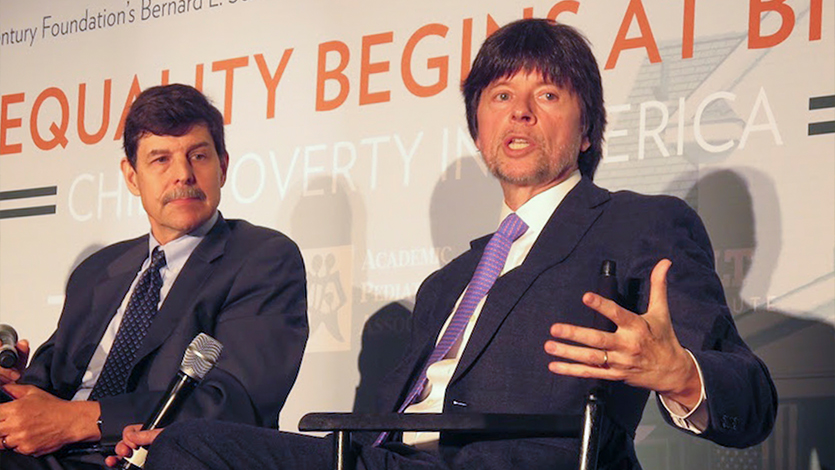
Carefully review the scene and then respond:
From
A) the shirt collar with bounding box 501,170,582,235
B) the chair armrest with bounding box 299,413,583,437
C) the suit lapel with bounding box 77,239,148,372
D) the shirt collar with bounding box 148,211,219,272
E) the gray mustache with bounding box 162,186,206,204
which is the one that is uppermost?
the gray mustache with bounding box 162,186,206,204

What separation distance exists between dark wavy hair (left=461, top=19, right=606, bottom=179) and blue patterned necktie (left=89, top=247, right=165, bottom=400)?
1.14 meters

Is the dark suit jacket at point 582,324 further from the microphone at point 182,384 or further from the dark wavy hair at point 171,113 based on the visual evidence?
the dark wavy hair at point 171,113

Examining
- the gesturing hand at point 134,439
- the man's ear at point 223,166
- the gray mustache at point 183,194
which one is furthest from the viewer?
the man's ear at point 223,166

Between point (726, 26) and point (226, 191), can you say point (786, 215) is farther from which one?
point (226, 191)

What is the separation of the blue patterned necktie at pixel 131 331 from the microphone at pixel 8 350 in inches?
11.5

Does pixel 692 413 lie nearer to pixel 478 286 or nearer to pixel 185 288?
pixel 478 286

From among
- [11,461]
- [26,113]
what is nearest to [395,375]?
[11,461]

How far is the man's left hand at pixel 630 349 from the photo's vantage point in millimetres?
2109

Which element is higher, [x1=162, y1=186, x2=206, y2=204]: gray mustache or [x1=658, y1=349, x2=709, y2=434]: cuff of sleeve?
[x1=162, y1=186, x2=206, y2=204]: gray mustache

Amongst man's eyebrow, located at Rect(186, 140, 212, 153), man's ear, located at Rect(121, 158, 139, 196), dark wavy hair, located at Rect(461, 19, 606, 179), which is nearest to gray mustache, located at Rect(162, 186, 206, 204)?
man's eyebrow, located at Rect(186, 140, 212, 153)

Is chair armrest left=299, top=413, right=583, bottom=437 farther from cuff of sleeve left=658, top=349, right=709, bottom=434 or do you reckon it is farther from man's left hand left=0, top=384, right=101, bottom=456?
man's left hand left=0, top=384, right=101, bottom=456

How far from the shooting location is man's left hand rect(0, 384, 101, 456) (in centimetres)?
335

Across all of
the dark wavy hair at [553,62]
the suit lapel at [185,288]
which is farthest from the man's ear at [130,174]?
the dark wavy hair at [553,62]

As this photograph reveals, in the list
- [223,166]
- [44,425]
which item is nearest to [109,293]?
[223,166]
